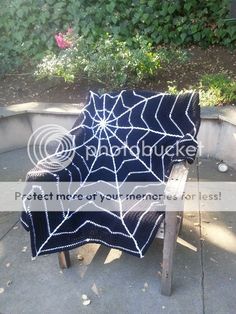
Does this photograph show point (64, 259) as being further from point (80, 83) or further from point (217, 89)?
point (80, 83)

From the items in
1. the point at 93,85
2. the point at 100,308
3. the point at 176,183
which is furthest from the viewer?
the point at 93,85

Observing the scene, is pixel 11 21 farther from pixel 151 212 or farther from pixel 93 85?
pixel 151 212

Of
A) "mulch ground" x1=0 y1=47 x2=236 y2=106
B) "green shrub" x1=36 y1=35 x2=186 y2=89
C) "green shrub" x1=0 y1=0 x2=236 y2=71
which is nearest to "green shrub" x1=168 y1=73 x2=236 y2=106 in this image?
"mulch ground" x1=0 y1=47 x2=236 y2=106

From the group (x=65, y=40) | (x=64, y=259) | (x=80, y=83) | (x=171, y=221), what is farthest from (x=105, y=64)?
(x=171, y=221)

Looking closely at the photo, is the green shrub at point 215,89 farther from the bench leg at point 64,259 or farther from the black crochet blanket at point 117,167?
the bench leg at point 64,259

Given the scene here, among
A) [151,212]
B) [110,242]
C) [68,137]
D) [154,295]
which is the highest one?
[68,137]

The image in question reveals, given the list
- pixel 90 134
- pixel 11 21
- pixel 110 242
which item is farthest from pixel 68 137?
pixel 11 21

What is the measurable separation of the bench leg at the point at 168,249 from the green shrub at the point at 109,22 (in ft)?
10.8

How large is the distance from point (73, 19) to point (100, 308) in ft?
12.9

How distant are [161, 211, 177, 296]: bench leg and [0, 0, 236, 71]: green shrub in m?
3.29

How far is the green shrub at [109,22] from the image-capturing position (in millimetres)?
4688

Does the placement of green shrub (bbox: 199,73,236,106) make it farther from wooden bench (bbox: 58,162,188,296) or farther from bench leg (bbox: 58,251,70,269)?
bench leg (bbox: 58,251,70,269)

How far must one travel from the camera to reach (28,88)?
4387 millimetres

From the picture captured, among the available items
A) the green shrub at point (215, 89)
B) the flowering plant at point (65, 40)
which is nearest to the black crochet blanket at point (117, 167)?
the green shrub at point (215, 89)
